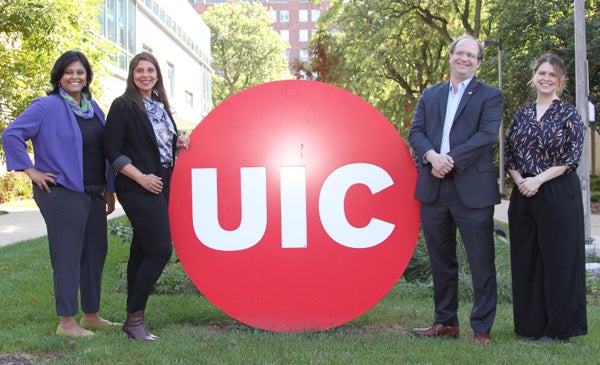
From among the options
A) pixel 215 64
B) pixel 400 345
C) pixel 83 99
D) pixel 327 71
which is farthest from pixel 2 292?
pixel 215 64

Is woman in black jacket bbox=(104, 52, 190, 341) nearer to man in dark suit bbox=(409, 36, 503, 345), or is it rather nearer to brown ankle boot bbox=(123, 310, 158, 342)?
brown ankle boot bbox=(123, 310, 158, 342)

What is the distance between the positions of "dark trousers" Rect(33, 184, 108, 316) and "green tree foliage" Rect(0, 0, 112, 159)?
7.65m

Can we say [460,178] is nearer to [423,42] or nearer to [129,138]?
[129,138]

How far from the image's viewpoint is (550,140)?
12.5 ft

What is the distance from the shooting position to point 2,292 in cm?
549

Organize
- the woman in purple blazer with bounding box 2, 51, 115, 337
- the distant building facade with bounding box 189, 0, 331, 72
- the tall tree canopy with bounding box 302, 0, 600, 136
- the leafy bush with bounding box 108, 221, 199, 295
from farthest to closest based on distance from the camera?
1. the distant building facade with bounding box 189, 0, 331, 72
2. the tall tree canopy with bounding box 302, 0, 600, 136
3. the leafy bush with bounding box 108, 221, 199, 295
4. the woman in purple blazer with bounding box 2, 51, 115, 337

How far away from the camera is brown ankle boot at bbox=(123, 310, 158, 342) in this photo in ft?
12.9

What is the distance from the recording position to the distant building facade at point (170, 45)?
21.2 metres

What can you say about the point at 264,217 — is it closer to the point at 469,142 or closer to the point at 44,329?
the point at 469,142

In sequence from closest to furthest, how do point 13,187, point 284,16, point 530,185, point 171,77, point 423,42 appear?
1. point 530,185
2. point 13,187
3. point 423,42
4. point 171,77
5. point 284,16

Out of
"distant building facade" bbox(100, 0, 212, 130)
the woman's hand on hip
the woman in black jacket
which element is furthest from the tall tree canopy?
the woman's hand on hip

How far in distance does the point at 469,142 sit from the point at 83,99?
2.46 m

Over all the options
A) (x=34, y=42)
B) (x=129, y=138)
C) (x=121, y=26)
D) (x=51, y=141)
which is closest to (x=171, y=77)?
(x=121, y=26)

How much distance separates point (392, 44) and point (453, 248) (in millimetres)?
19418
